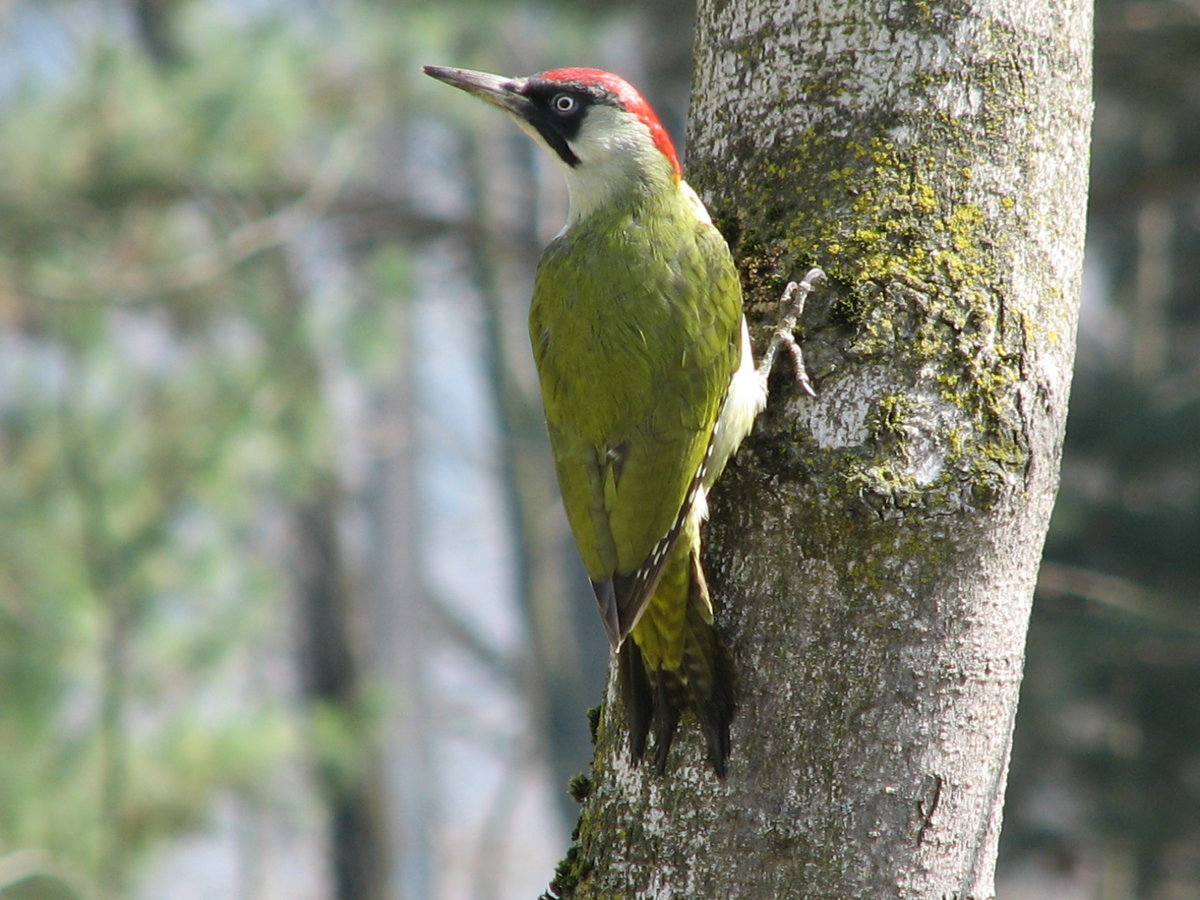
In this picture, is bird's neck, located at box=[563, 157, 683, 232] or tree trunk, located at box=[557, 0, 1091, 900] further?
bird's neck, located at box=[563, 157, 683, 232]

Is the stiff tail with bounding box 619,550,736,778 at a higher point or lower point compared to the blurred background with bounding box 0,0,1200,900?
lower

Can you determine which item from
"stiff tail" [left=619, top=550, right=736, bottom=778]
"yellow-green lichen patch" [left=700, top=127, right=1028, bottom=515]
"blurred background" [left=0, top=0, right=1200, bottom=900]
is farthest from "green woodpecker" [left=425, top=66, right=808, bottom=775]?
"blurred background" [left=0, top=0, right=1200, bottom=900]

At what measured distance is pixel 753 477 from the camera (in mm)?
2125

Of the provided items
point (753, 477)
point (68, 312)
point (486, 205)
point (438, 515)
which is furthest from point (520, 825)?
point (753, 477)

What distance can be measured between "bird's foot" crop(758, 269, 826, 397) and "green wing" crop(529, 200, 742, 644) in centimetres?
16

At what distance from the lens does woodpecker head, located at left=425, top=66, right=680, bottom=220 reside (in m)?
3.00

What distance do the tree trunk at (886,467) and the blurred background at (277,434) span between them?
15.7 ft

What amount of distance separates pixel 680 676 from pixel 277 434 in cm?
699

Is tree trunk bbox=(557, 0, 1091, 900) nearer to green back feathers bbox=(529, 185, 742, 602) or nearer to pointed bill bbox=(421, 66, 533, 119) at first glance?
green back feathers bbox=(529, 185, 742, 602)

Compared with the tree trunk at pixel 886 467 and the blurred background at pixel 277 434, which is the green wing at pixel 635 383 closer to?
the tree trunk at pixel 886 467

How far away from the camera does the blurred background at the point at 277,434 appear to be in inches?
289

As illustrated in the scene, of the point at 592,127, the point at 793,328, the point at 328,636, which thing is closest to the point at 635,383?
the point at 793,328

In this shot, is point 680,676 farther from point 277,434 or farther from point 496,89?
point 277,434

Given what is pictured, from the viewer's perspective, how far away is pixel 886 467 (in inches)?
78.4
